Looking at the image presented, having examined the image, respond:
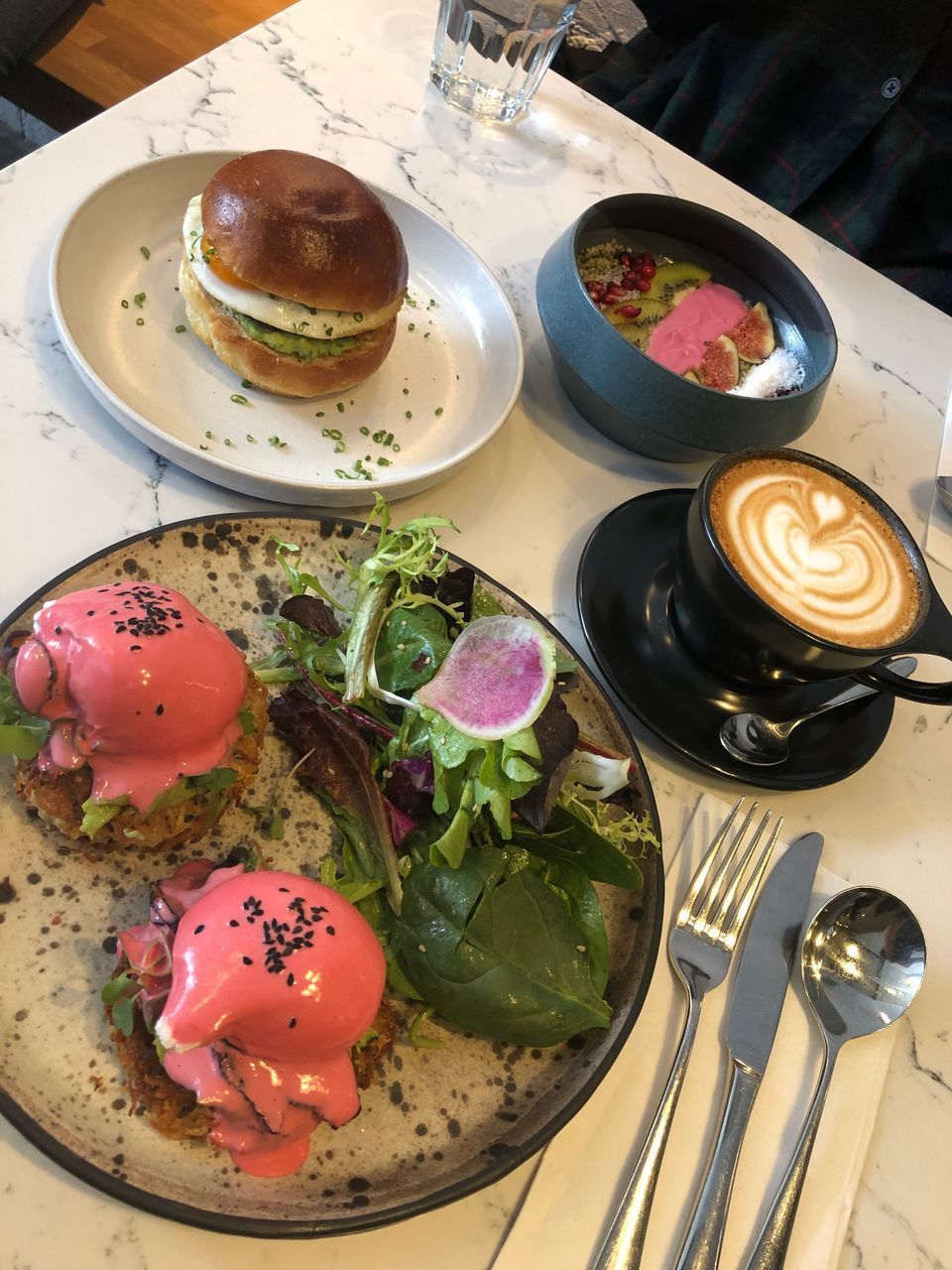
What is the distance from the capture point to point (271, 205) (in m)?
1.31

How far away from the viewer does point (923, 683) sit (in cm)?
115

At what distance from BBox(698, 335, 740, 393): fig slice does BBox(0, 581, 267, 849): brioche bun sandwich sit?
1086 mm

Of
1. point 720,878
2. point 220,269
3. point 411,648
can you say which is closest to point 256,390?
point 220,269

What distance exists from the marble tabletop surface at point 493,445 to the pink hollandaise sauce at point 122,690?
26cm

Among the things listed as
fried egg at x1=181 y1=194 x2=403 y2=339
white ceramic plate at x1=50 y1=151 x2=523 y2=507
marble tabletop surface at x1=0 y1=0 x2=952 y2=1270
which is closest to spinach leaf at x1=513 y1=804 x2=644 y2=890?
marble tabletop surface at x1=0 y1=0 x2=952 y2=1270

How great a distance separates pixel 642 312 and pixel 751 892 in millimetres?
1054

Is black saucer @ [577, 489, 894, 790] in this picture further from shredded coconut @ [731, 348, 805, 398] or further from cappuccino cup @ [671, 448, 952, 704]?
shredded coconut @ [731, 348, 805, 398]

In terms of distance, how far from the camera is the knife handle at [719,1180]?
2.95 ft

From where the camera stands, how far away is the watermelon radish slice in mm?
1012

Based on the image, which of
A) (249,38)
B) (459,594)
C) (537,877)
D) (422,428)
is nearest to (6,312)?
(422,428)

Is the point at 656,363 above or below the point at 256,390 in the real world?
above

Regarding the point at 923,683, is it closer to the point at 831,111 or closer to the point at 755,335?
the point at 755,335

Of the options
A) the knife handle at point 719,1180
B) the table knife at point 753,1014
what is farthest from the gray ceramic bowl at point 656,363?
the knife handle at point 719,1180

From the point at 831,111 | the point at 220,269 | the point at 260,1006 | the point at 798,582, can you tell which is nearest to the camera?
the point at 260,1006
